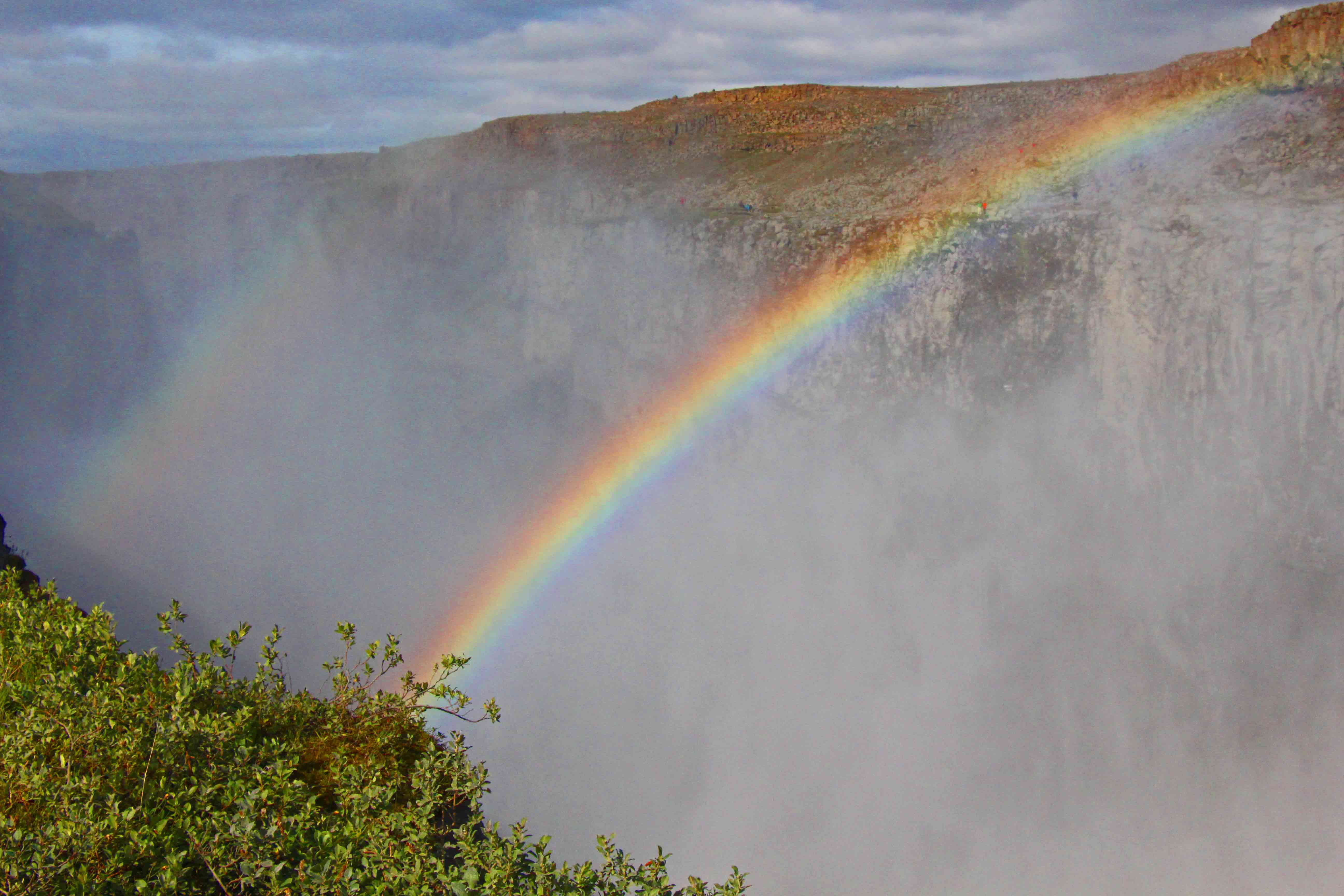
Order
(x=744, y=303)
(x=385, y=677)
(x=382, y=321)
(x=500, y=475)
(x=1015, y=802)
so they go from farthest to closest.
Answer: (x=382, y=321) < (x=500, y=475) < (x=744, y=303) < (x=385, y=677) < (x=1015, y=802)

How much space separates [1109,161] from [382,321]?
32974 millimetres

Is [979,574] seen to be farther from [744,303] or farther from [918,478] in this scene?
[744,303]

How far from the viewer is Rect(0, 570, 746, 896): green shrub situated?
14.6 feet

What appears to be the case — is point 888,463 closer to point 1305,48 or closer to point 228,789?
point 1305,48

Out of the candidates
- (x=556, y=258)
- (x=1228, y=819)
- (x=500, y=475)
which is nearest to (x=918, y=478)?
(x=1228, y=819)

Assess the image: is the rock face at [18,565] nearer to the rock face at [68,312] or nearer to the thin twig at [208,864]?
the thin twig at [208,864]

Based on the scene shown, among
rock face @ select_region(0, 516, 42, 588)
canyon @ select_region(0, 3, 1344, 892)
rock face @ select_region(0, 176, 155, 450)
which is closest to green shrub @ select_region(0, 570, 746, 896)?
rock face @ select_region(0, 516, 42, 588)

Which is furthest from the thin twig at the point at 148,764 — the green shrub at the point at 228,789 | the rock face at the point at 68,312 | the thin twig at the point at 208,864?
the rock face at the point at 68,312

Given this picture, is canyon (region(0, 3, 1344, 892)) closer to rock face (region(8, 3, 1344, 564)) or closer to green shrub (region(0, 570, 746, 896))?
rock face (region(8, 3, 1344, 564))

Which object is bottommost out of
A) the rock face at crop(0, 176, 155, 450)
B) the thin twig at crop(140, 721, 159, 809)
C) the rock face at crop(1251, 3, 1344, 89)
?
the thin twig at crop(140, 721, 159, 809)

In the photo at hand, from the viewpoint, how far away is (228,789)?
16.2 feet

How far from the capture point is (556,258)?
36.4 meters

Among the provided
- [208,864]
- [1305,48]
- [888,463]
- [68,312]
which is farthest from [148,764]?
[68,312]

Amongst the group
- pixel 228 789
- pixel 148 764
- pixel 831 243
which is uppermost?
pixel 831 243
